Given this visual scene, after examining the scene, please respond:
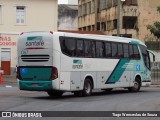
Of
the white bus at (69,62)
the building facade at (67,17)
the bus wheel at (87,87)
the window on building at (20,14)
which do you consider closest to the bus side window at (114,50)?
the white bus at (69,62)

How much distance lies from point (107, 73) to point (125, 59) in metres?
2.10

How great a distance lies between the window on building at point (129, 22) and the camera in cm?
7582

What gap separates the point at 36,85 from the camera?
76.5ft

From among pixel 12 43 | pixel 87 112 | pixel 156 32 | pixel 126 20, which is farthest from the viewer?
pixel 126 20

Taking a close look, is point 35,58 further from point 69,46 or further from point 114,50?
point 114,50

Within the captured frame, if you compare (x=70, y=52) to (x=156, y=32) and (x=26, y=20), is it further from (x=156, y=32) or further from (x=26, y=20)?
(x=26, y=20)

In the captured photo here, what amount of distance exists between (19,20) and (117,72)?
2534 cm

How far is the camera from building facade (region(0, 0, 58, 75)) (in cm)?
5097

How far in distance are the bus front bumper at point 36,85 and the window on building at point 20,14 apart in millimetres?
28183

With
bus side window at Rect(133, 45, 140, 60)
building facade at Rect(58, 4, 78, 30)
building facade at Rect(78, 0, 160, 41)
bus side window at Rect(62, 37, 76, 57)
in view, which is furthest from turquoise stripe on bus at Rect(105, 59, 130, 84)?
building facade at Rect(58, 4, 78, 30)

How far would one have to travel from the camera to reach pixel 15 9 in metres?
51.3

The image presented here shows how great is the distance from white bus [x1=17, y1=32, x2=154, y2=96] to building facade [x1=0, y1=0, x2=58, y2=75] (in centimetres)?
2384

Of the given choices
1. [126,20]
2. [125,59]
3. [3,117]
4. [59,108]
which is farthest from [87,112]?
[126,20]

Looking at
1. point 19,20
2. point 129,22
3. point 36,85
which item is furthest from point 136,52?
point 129,22
